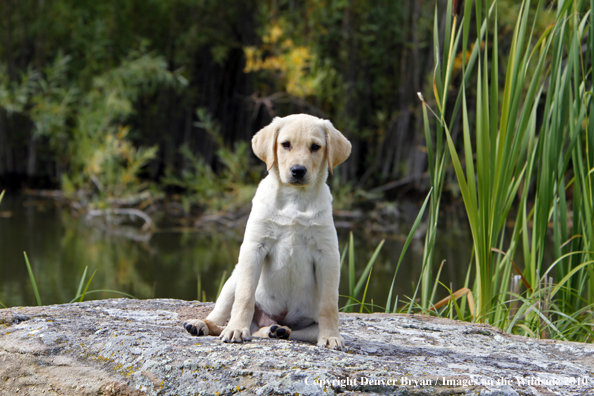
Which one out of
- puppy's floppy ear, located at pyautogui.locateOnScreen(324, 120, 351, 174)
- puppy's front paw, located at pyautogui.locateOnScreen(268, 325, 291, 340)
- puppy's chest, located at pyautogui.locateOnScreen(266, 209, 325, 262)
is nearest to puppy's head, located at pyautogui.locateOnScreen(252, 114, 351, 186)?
puppy's floppy ear, located at pyautogui.locateOnScreen(324, 120, 351, 174)

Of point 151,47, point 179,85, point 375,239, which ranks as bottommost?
point 375,239

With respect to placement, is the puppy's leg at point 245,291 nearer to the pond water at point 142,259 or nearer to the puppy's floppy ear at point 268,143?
the puppy's floppy ear at point 268,143

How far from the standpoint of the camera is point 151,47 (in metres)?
12.1

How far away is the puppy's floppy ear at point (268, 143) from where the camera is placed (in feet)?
6.03

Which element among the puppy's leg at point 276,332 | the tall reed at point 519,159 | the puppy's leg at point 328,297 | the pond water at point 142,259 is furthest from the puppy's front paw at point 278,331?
the pond water at point 142,259

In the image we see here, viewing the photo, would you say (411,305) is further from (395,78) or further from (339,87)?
(395,78)

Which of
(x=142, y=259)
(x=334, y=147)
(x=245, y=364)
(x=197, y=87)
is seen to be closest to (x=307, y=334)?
(x=245, y=364)

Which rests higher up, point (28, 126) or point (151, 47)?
point (151, 47)

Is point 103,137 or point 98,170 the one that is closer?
point 98,170

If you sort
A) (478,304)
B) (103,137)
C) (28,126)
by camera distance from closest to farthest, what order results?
(478,304) → (103,137) → (28,126)

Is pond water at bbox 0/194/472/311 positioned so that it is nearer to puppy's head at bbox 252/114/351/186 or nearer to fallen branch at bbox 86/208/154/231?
fallen branch at bbox 86/208/154/231

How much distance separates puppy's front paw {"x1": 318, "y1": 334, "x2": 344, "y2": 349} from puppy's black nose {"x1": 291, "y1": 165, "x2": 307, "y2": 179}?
1.69ft

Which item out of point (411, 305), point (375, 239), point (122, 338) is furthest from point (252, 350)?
point (375, 239)

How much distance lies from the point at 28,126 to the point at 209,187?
5.90 m
